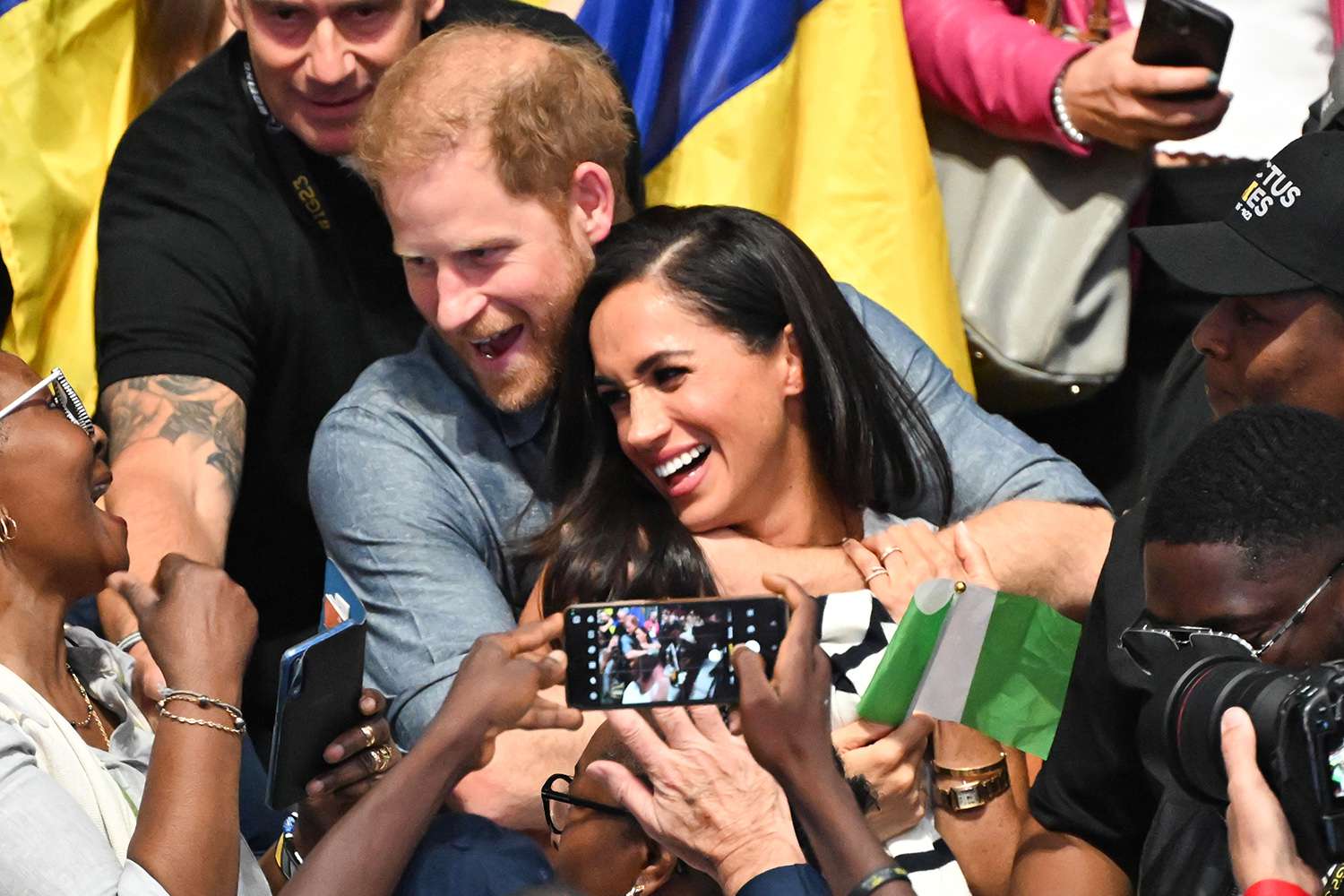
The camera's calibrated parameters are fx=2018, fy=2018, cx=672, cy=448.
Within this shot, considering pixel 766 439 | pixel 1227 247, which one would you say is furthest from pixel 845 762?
pixel 1227 247

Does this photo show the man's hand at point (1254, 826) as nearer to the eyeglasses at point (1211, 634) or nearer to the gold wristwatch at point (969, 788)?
the eyeglasses at point (1211, 634)

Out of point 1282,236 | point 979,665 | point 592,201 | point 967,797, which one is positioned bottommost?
point 967,797

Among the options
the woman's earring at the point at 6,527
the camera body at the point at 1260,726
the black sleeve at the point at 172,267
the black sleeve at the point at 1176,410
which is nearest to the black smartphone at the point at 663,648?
the camera body at the point at 1260,726

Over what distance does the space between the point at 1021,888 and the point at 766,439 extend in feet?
2.43

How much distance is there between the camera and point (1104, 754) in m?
2.41

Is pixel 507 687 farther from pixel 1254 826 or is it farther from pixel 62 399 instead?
pixel 1254 826

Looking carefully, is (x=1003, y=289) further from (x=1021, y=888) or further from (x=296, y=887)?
(x=296, y=887)

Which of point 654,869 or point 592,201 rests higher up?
point 592,201

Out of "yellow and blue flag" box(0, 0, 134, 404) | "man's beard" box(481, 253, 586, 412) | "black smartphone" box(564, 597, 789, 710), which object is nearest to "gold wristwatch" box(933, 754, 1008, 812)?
"black smartphone" box(564, 597, 789, 710)

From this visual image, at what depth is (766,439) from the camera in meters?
2.88

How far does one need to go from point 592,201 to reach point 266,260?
64 cm

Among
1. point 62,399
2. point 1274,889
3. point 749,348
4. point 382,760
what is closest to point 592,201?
point 749,348

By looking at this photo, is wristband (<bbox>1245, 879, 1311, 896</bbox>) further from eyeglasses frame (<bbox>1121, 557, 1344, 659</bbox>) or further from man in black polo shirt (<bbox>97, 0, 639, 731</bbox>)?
man in black polo shirt (<bbox>97, 0, 639, 731</bbox>)

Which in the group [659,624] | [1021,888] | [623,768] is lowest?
[1021,888]
